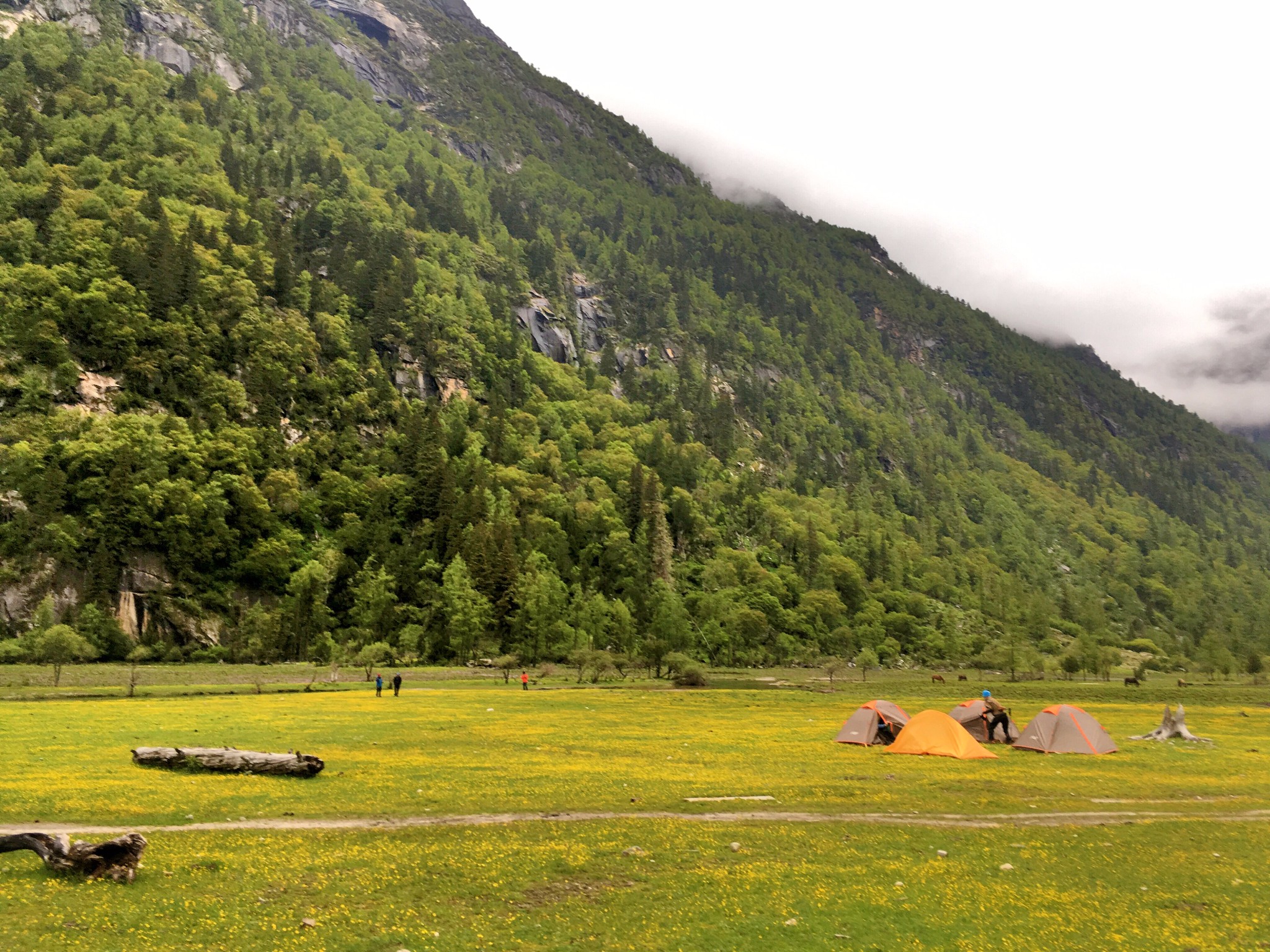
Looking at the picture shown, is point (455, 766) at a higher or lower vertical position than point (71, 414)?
lower

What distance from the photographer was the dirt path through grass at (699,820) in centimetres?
2062

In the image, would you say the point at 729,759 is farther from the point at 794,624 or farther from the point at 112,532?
the point at 794,624

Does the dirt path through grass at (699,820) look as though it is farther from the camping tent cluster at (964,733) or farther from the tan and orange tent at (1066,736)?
the tan and orange tent at (1066,736)

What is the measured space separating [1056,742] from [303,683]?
7169cm

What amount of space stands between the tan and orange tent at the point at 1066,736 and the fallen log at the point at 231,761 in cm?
3636

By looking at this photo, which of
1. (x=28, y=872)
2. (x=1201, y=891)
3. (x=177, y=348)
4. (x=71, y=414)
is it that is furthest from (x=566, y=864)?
(x=177, y=348)

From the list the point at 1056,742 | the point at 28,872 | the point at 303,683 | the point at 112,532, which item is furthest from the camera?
the point at 112,532

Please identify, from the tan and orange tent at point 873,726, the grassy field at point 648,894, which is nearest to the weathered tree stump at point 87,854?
the grassy field at point 648,894

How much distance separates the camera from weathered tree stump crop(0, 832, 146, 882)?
15.9 meters

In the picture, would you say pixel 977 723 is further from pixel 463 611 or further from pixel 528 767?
pixel 463 611

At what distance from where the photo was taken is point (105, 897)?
49.2 feet

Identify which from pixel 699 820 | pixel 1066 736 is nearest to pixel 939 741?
pixel 1066 736

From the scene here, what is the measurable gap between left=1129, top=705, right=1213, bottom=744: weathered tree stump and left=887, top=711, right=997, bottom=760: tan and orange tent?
17.0m

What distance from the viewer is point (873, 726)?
42.3m
